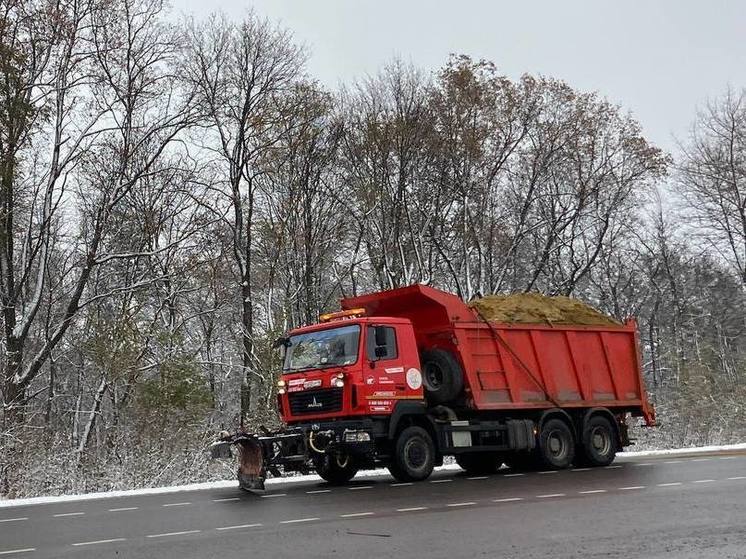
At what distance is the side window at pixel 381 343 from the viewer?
16344 millimetres

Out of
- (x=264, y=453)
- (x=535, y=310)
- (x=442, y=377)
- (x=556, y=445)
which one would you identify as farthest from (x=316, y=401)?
(x=556, y=445)

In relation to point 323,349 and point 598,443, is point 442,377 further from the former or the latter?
point 598,443

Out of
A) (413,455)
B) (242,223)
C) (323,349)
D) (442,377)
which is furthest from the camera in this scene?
(242,223)

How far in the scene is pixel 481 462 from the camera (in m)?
19.1

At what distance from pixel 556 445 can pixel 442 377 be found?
3286 millimetres

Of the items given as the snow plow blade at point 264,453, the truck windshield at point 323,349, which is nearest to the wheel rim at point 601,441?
the truck windshield at point 323,349

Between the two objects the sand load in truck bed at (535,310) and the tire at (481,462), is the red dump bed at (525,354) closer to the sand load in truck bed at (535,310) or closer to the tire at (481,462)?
the sand load in truck bed at (535,310)

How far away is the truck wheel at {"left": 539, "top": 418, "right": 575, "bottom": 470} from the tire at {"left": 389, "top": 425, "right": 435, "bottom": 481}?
9.42ft

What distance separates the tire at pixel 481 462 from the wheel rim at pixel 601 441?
2.12 metres

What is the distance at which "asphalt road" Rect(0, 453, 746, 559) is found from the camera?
327 inches

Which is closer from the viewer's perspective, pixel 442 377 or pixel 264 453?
pixel 264 453

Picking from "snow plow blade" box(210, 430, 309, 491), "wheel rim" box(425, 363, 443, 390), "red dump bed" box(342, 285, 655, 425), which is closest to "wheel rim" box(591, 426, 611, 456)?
"red dump bed" box(342, 285, 655, 425)

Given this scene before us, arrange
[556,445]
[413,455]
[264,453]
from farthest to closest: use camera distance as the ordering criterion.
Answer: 1. [556,445]
2. [413,455]
3. [264,453]

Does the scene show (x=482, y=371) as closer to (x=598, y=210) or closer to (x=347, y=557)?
(x=347, y=557)
